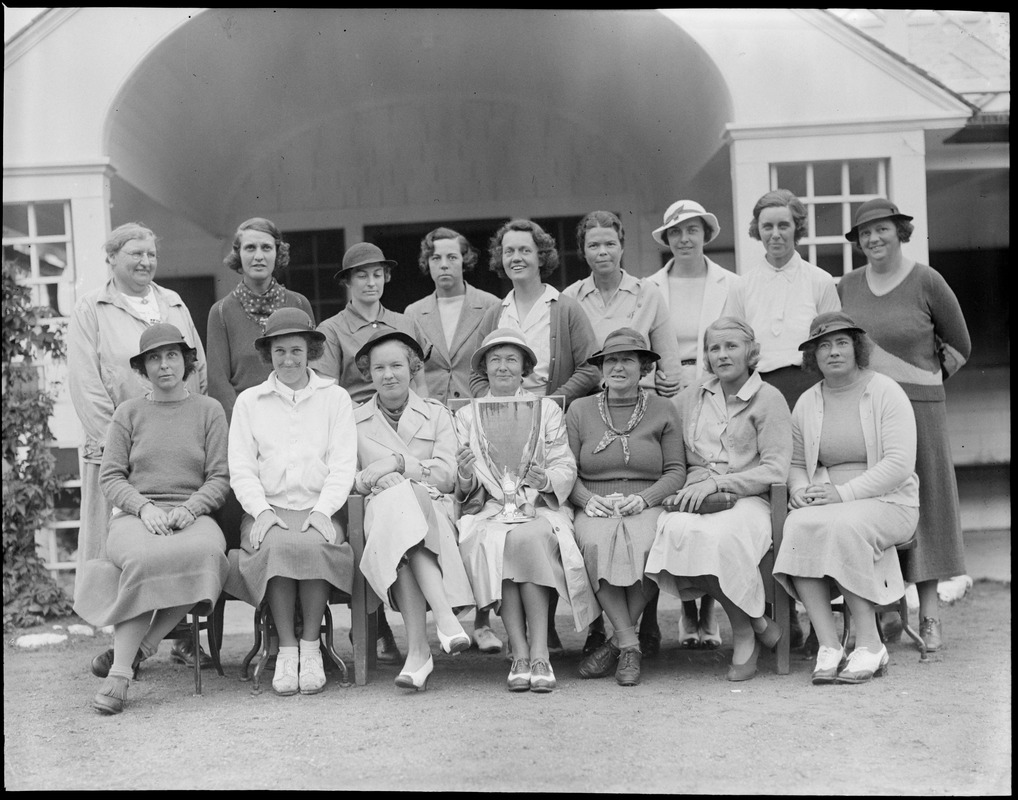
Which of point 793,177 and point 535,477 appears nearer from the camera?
point 535,477

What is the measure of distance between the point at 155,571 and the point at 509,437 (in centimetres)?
137

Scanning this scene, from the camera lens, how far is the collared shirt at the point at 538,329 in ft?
14.8

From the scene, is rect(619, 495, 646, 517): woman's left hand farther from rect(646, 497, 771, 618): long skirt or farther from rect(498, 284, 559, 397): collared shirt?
rect(498, 284, 559, 397): collared shirt

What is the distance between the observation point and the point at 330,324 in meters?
4.56

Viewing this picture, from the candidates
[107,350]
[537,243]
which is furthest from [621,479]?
[107,350]

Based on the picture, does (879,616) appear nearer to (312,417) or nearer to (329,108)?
(312,417)

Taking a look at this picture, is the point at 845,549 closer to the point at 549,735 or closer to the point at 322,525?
the point at 549,735

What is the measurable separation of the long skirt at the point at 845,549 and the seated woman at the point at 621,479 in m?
0.49

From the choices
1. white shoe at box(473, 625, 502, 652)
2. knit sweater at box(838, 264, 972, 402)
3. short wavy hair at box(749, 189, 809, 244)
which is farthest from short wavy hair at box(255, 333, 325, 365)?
knit sweater at box(838, 264, 972, 402)

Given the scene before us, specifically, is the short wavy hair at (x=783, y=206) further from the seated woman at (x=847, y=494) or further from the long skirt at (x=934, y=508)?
the long skirt at (x=934, y=508)

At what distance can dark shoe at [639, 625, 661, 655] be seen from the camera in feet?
14.4

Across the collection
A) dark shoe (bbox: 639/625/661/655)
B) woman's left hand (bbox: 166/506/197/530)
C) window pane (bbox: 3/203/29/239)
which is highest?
window pane (bbox: 3/203/29/239)

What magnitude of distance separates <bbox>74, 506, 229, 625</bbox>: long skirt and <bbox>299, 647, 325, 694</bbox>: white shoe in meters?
0.40

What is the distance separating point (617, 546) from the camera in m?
4.00
